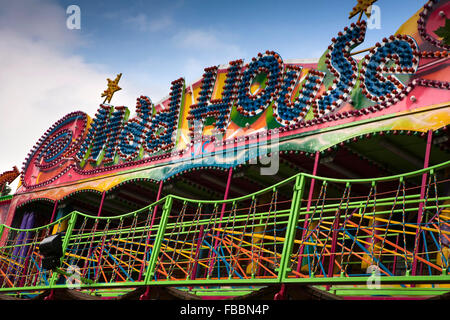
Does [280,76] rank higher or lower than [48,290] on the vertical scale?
higher

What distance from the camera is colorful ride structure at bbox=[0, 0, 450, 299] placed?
6.27 meters

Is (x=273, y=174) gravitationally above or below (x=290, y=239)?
above

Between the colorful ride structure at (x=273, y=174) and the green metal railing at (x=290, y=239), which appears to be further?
the colorful ride structure at (x=273, y=174)

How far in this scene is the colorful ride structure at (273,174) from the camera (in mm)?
6266

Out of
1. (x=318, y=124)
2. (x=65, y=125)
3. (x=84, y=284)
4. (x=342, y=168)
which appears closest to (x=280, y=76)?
(x=318, y=124)

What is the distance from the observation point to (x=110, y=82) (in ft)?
52.0

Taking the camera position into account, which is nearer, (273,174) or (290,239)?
(290,239)

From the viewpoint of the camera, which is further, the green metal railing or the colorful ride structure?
the colorful ride structure

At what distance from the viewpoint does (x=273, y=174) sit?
38.3ft

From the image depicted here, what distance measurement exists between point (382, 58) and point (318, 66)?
1509mm
